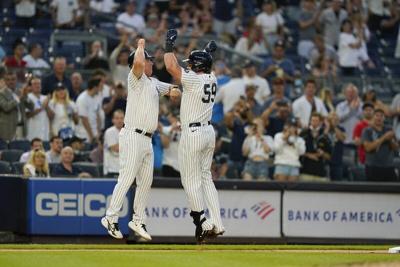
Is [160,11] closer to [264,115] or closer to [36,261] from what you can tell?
[264,115]

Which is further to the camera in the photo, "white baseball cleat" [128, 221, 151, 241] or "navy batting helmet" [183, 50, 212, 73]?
"navy batting helmet" [183, 50, 212, 73]

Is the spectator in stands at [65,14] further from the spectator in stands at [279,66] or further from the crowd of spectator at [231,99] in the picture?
the spectator in stands at [279,66]

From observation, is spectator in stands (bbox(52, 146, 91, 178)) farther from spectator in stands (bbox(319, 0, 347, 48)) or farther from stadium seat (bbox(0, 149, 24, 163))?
spectator in stands (bbox(319, 0, 347, 48))

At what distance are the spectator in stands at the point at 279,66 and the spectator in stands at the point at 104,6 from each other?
3.79 meters

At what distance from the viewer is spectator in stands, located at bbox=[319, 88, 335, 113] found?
22422 millimetres

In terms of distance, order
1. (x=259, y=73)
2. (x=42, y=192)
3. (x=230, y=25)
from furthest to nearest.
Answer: (x=230, y=25)
(x=259, y=73)
(x=42, y=192)

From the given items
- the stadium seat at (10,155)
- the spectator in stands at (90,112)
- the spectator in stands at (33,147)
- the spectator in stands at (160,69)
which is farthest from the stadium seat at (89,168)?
the spectator in stands at (160,69)

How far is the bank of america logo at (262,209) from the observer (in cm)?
1848

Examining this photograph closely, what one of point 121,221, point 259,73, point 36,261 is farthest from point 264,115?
point 36,261

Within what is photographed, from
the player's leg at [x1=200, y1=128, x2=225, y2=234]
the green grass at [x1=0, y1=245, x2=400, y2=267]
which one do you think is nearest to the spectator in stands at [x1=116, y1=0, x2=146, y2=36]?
the green grass at [x1=0, y1=245, x2=400, y2=267]

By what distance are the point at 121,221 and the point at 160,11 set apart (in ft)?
31.2

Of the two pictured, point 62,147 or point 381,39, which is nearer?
point 62,147

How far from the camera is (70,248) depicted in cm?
1574

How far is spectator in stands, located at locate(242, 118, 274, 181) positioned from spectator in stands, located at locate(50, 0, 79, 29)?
556 centimetres
